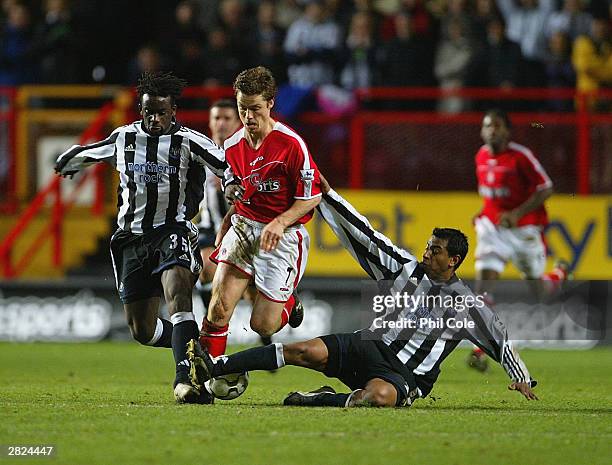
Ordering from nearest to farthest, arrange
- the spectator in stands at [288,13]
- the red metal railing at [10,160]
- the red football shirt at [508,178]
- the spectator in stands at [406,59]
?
the red football shirt at [508,178] < the red metal railing at [10,160] < the spectator in stands at [406,59] < the spectator in stands at [288,13]

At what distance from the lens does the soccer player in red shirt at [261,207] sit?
7750mm

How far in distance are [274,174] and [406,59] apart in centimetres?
691

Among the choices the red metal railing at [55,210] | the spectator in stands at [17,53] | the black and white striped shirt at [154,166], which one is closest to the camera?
the black and white striped shirt at [154,166]

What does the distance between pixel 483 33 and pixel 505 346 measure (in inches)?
307

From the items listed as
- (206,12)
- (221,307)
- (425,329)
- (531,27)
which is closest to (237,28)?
(206,12)

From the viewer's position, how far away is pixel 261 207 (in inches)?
314

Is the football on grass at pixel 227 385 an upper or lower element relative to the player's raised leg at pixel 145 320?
lower

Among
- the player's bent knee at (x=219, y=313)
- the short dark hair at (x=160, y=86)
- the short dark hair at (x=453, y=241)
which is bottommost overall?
the player's bent knee at (x=219, y=313)

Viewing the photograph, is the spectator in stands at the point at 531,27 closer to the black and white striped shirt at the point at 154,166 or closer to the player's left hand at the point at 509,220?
the player's left hand at the point at 509,220

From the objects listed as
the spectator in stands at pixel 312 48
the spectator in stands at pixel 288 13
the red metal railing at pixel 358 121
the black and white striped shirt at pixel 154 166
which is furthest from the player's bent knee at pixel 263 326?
the spectator in stands at pixel 288 13

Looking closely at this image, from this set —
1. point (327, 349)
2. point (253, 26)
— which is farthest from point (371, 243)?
point (253, 26)

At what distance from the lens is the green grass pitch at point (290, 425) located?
5605 mm

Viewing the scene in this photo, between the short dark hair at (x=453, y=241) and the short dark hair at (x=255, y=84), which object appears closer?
the short dark hair at (x=453, y=241)

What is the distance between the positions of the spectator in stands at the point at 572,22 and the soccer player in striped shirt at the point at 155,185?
25.4 feet
